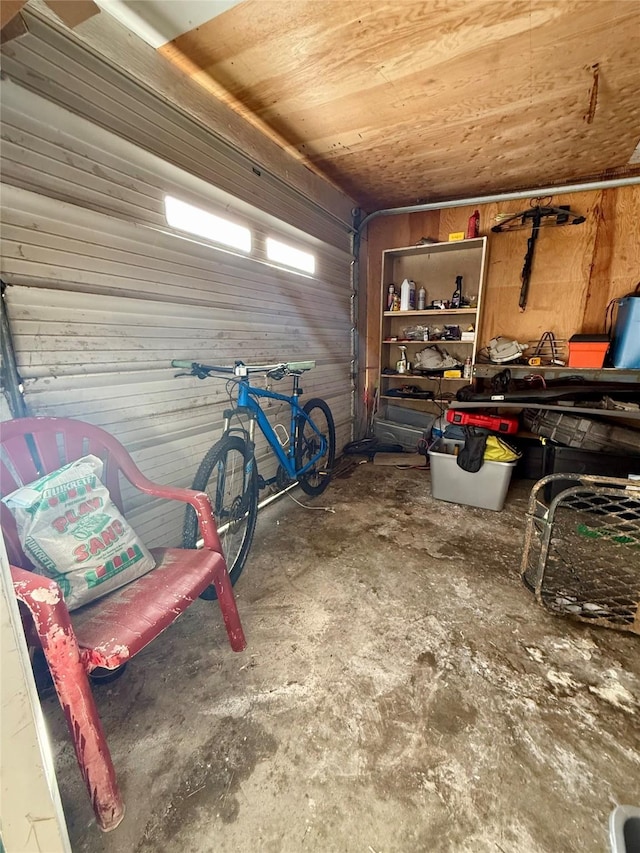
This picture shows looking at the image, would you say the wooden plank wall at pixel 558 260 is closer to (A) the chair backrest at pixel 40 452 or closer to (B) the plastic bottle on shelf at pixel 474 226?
(B) the plastic bottle on shelf at pixel 474 226

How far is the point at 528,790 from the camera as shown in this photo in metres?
1.00

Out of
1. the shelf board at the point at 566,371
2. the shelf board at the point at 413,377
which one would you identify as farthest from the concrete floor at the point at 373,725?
the shelf board at the point at 413,377

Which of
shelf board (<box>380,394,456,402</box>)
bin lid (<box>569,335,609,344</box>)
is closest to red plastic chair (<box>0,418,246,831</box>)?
shelf board (<box>380,394,456,402</box>)

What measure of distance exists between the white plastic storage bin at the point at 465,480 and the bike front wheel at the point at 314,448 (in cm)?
95

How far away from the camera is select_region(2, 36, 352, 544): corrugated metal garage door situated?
126cm

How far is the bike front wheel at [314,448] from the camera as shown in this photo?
2.79 m

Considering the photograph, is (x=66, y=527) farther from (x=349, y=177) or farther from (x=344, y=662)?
(x=349, y=177)

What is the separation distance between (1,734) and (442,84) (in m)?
3.01

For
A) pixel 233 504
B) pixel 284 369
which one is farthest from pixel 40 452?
pixel 284 369

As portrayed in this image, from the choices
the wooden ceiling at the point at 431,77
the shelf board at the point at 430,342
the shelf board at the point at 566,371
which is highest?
the wooden ceiling at the point at 431,77

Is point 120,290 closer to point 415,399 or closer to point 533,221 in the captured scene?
point 415,399

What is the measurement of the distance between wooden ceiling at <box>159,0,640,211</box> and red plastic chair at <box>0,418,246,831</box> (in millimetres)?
1882

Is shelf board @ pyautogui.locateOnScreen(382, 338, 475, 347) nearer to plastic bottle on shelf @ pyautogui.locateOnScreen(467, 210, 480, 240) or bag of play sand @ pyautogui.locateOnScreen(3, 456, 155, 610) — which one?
plastic bottle on shelf @ pyautogui.locateOnScreen(467, 210, 480, 240)

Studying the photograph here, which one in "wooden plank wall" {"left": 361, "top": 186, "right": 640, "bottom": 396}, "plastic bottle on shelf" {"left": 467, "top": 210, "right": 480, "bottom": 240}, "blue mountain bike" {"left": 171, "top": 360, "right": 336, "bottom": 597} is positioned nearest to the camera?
"blue mountain bike" {"left": 171, "top": 360, "right": 336, "bottom": 597}
